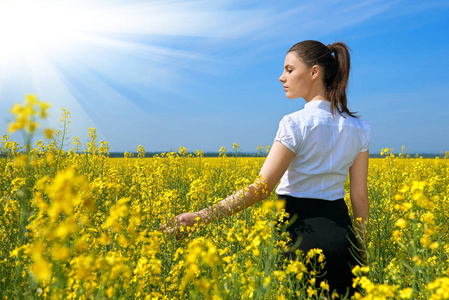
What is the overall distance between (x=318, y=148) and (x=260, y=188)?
0.43 m

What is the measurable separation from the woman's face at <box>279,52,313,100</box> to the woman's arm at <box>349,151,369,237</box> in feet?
1.87

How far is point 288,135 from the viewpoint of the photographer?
1982 mm

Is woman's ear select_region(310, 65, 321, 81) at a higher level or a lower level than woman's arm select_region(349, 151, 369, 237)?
higher

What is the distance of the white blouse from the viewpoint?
6.64 feet

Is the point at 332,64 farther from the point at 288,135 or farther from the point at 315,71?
the point at 288,135

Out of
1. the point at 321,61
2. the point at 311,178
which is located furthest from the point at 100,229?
the point at 321,61

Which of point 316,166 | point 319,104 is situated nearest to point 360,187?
point 316,166

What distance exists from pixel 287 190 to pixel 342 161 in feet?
1.29

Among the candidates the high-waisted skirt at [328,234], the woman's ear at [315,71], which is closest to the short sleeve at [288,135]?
the high-waisted skirt at [328,234]

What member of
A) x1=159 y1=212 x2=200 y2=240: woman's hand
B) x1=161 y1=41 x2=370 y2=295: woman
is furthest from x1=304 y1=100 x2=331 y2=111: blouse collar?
x1=159 y1=212 x2=200 y2=240: woman's hand

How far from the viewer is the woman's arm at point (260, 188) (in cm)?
198

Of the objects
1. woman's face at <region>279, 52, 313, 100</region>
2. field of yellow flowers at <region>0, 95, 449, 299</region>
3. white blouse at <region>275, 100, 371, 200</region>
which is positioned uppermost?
woman's face at <region>279, 52, 313, 100</region>

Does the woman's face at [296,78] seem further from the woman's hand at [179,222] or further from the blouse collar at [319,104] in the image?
the woman's hand at [179,222]

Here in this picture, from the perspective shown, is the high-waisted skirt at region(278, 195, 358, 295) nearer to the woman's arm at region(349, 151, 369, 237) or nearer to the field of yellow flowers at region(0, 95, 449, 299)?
Answer: the field of yellow flowers at region(0, 95, 449, 299)
